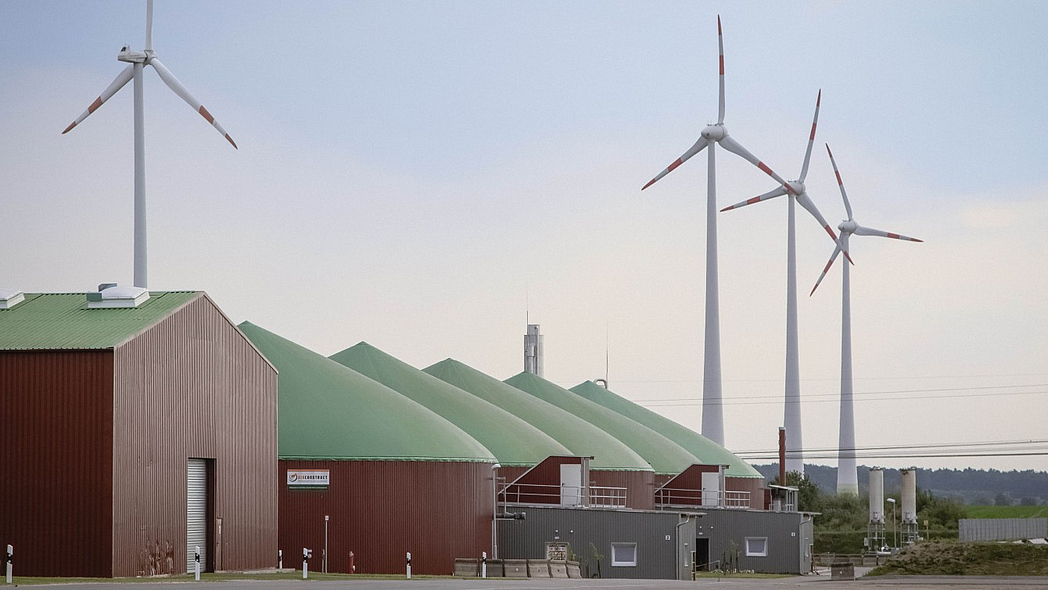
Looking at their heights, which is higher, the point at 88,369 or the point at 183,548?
the point at 88,369

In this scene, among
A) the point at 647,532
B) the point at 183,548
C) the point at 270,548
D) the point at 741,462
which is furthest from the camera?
the point at 741,462

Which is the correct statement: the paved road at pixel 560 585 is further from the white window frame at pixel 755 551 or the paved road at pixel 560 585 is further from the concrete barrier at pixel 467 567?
the white window frame at pixel 755 551

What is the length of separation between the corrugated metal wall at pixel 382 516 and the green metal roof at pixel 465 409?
10.1 metres

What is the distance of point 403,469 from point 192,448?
15162 mm

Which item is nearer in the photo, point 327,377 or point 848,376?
point 327,377

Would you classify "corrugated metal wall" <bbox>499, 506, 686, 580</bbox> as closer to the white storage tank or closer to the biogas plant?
the biogas plant

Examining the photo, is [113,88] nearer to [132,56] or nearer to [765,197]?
[132,56]

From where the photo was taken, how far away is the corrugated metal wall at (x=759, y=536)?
95.2m

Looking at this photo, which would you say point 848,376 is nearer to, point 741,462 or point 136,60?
point 741,462

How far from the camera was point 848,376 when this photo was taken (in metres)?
151

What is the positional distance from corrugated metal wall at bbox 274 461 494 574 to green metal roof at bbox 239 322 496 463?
549mm

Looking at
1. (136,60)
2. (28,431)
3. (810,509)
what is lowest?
(810,509)

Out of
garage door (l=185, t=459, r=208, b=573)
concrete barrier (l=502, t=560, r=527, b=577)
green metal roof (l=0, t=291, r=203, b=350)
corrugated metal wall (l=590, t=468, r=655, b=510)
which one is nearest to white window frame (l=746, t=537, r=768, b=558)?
corrugated metal wall (l=590, t=468, r=655, b=510)

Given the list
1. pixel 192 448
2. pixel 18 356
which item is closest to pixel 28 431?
pixel 18 356
